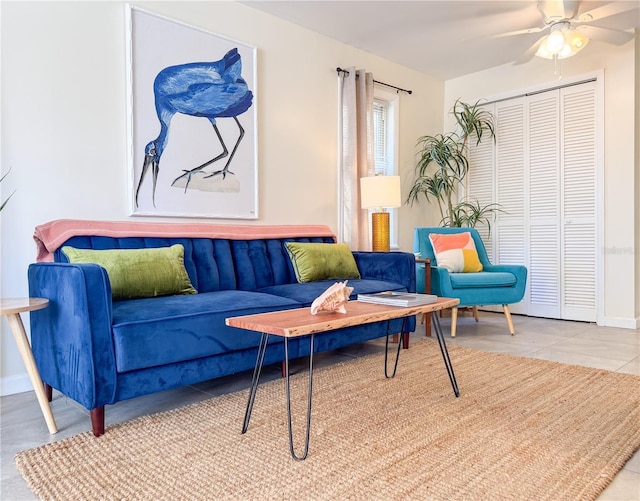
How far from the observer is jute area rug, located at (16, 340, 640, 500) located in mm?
1377

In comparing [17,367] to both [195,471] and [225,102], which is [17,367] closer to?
[195,471]

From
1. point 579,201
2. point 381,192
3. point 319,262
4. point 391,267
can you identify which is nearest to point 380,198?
point 381,192

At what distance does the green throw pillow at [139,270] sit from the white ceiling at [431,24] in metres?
2.14

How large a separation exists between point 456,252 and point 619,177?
160cm

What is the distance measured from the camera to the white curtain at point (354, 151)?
404 centimetres

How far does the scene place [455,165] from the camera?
509 cm

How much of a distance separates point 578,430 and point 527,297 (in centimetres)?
301

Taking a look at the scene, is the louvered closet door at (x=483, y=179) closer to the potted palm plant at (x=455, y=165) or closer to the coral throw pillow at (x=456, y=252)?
the potted palm plant at (x=455, y=165)

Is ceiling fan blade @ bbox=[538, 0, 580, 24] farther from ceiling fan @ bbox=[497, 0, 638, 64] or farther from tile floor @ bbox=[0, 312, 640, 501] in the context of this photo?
tile floor @ bbox=[0, 312, 640, 501]

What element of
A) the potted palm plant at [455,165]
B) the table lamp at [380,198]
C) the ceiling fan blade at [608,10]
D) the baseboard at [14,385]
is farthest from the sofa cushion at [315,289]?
the ceiling fan blade at [608,10]

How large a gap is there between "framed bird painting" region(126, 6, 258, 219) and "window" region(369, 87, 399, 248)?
1.58 m

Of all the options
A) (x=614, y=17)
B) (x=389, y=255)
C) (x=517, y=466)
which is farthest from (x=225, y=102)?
(x=614, y=17)

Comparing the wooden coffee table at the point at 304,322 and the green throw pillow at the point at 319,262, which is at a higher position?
the green throw pillow at the point at 319,262

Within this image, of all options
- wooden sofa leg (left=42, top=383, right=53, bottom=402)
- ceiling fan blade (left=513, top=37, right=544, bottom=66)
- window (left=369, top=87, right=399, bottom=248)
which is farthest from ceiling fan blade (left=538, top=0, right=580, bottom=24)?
wooden sofa leg (left=42, top=383, right=53, bottom=402)
